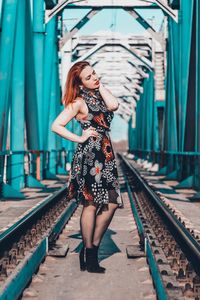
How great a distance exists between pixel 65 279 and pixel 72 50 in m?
25.2

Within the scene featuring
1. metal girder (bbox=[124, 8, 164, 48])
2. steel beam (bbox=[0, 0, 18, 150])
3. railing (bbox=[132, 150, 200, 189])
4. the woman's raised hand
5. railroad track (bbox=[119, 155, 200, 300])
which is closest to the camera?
railroad track (bbox=[119, 155, 200, 300])

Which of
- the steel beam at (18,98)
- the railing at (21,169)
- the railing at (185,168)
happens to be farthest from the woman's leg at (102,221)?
the steel beam at (18,98)

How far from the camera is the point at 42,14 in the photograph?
15.3m

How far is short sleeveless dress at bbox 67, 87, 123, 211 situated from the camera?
3850 millimetres

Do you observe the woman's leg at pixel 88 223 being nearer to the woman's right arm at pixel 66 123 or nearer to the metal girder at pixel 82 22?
the woman's right arm at pixel 66 123

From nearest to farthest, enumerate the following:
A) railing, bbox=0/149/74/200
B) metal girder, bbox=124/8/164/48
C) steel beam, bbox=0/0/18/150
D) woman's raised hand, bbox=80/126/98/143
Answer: woman's raised hand, bbox=80/126/98/143, steel beam, bbox=0/0/18/150, railing, bbox=0/149/74/200, metal girder, bbox=124/8/164/48

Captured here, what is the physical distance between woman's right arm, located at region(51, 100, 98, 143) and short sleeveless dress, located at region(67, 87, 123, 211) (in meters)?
0.07

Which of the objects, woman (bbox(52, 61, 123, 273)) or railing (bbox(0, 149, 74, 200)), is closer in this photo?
woman (bbox(52, 61, 123, 273))

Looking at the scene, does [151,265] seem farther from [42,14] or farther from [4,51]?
[42,14]

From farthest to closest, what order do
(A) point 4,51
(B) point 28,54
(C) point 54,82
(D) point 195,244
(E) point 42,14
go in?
(C) point 54,82 < (E) point 42,14 < (B) point 28,54 < (A) point 4,51 < (D) point 195,244

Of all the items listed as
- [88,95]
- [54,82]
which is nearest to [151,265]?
[88,95]

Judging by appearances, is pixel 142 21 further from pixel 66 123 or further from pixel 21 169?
pixel 66 123

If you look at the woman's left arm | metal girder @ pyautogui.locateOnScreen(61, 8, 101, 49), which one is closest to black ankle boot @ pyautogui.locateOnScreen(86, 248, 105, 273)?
the woman's left arm

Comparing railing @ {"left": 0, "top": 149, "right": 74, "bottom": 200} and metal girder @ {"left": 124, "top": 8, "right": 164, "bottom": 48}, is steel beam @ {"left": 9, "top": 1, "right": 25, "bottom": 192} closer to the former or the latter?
railing @ {"left": 0, "top": 149, "right": 74, "bottom": 200}
